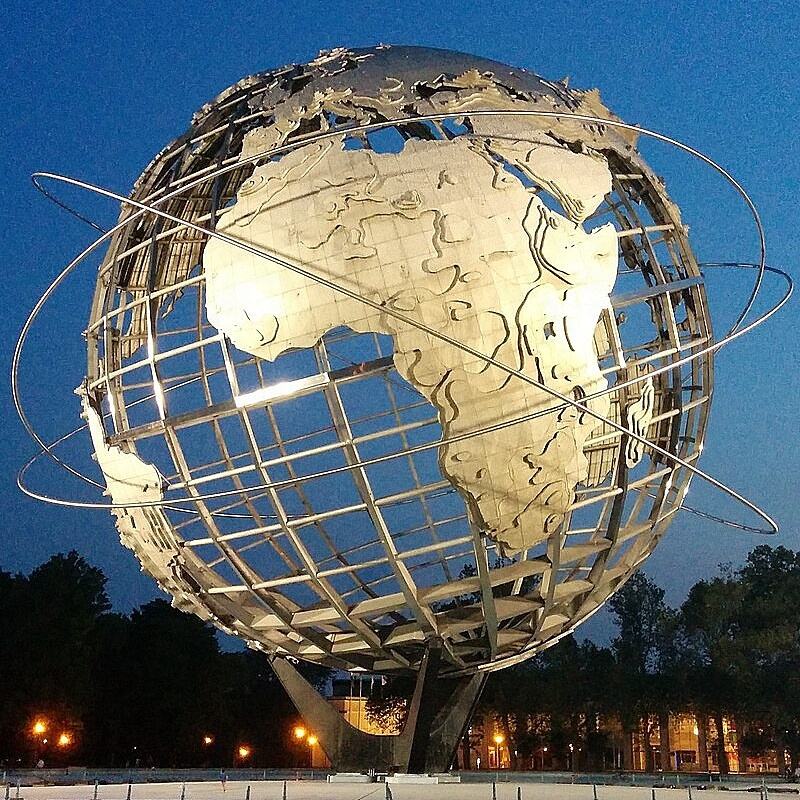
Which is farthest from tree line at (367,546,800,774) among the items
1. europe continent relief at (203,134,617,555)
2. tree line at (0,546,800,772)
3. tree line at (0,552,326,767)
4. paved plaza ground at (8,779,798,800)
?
europe continent relief at (203,134,617,555)

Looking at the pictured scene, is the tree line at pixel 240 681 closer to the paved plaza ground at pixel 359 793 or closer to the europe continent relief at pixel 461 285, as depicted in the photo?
the paved plaza ground at pixel 359 793

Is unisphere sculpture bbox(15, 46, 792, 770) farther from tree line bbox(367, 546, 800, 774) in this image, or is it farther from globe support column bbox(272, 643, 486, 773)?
tree line bbox(367, 546, 800, 774)

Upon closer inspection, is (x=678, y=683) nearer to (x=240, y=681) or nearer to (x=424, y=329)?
(x=240, y=681)

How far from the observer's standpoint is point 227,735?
123ft

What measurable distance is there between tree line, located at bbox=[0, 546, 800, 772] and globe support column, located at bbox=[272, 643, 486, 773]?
21.4 meters

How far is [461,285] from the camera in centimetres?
729

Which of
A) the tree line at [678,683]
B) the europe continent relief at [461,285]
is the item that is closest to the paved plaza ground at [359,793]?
the europe continent relief at [461,285]

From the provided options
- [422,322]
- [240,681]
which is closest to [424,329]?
[422,322]

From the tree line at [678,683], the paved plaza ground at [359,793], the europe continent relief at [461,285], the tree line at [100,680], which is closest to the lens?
the europe continent relief at [461,285]

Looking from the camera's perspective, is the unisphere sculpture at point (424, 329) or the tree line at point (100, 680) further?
the tree line at point (100, 680)

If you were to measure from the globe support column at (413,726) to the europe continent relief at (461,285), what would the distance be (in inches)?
90.7

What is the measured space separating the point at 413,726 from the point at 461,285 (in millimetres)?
4632

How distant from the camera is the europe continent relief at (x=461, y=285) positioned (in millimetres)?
7293

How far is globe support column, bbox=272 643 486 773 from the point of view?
30.7 feet
